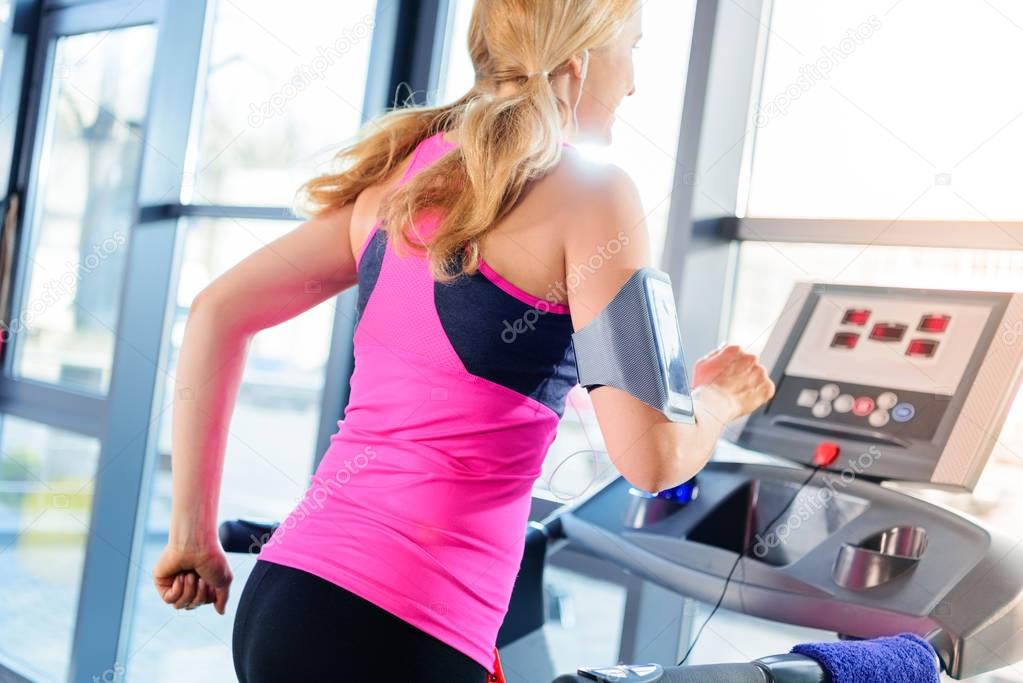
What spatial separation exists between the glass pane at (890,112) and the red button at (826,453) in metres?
0.54

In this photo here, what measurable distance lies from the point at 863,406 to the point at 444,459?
706 millimetres

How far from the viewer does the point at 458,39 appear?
2.61 metres

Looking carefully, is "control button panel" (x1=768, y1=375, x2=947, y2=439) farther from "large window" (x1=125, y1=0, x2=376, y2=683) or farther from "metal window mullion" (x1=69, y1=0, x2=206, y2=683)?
"metal window mullion" (x1=69, y1=0, x2=206, y2=683)

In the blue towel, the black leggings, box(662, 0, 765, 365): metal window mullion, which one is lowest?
the black leggings

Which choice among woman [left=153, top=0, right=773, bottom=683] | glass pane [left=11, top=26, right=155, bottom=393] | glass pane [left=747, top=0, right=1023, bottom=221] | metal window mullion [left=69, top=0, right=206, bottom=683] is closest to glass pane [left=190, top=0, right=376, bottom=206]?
Answer: metal window mullion [left=69, top=0, right=206, bottom=683]

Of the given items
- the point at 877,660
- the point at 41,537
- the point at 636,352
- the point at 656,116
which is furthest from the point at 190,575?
the point at 41,537

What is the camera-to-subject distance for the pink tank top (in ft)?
3.34

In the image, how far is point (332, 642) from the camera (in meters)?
0.98

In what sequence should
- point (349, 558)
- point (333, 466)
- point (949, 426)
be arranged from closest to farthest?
point (349, 558) < point (333, 466) < point (949, 426)

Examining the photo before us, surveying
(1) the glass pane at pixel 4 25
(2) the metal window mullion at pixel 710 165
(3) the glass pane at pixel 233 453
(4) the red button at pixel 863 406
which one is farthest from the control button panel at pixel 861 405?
(1) the glass pane at pixel 4 25

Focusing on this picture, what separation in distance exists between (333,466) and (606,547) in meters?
0.58

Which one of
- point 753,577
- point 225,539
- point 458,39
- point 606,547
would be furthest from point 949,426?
point 458,39

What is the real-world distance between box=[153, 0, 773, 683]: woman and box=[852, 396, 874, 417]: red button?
0.36 metres

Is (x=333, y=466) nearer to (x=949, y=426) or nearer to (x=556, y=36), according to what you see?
(x=556, y=36)
